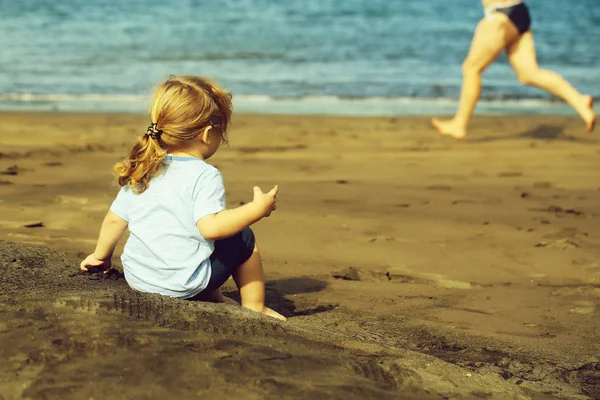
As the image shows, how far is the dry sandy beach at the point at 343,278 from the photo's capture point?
261 cm

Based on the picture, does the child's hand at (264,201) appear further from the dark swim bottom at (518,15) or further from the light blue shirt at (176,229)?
the dark swim bottom at (518,15)

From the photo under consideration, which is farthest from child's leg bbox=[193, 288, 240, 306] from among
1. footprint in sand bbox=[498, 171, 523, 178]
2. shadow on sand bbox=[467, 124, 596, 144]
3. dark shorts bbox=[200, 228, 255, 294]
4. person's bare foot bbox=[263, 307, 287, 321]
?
shadow on sand bbox=[467, 124, 596, 144]

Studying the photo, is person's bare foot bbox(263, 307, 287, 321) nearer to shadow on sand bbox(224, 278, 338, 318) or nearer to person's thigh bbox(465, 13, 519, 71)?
shadow on sand bbox(224, 278, 338, 318)

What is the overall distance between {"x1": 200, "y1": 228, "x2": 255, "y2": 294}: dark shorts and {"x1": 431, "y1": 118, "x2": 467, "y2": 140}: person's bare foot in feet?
18.1

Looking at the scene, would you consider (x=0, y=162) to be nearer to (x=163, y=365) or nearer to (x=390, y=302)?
(x=390, y=302)

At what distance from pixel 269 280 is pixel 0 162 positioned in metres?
3.53

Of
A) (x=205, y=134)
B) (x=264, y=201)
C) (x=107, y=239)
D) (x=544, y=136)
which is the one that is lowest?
(x=544, y=136)

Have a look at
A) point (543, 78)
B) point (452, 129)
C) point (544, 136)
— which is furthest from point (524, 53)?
point (544, 136)

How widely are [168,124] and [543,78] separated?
18.8 ft

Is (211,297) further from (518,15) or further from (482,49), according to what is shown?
(518,15)

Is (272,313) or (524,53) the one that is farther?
(524,53)

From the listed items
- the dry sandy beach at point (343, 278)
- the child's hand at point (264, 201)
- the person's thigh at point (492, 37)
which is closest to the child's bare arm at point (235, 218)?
the child's hand at point (264, 201)

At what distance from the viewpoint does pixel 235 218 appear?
3.29 m

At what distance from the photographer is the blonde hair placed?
340cm
